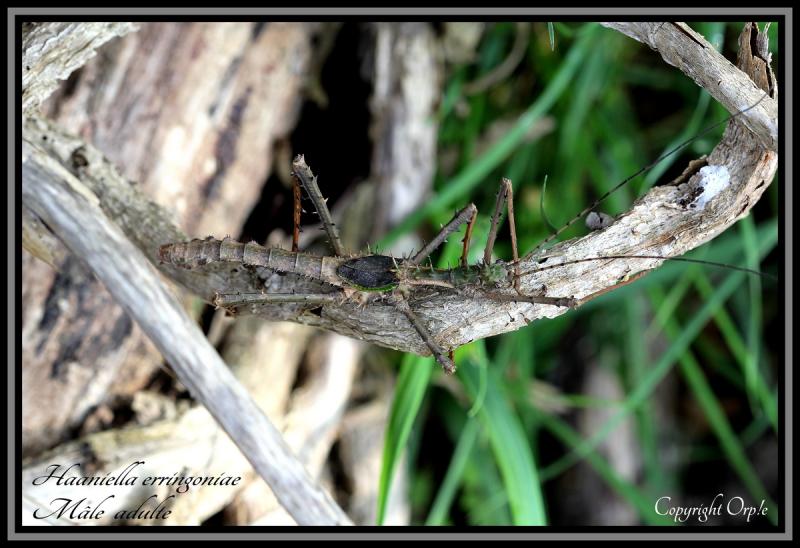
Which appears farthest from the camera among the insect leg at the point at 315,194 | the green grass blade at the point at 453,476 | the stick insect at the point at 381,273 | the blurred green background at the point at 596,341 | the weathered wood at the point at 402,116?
the blurred green background at the point at 596,341

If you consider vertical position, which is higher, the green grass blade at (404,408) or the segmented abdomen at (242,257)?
the segmented abdomen at (242,257)

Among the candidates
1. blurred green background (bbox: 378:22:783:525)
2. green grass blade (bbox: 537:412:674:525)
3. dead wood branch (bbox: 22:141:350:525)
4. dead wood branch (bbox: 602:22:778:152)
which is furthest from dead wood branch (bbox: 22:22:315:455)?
green grass blade (bbox: 537:412:674:525)

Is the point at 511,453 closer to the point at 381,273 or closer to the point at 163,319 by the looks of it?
the point at 381,273

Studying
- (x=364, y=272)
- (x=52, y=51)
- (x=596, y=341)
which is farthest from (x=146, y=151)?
Answer: (x=596, y=341)

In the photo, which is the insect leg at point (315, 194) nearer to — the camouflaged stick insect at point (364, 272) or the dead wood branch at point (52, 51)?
the camouflaged stick insect at point (364, 272)

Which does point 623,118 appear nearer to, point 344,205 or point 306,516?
point 344,205

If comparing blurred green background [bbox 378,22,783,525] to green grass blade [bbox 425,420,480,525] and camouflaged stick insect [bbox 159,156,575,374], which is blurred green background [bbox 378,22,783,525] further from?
camouflaged stick insect [bbox 159,156,575,374]


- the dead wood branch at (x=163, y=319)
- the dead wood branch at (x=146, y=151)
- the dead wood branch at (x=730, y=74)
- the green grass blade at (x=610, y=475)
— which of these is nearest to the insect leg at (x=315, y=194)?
the dead wood branch at (x=146, y=151)
